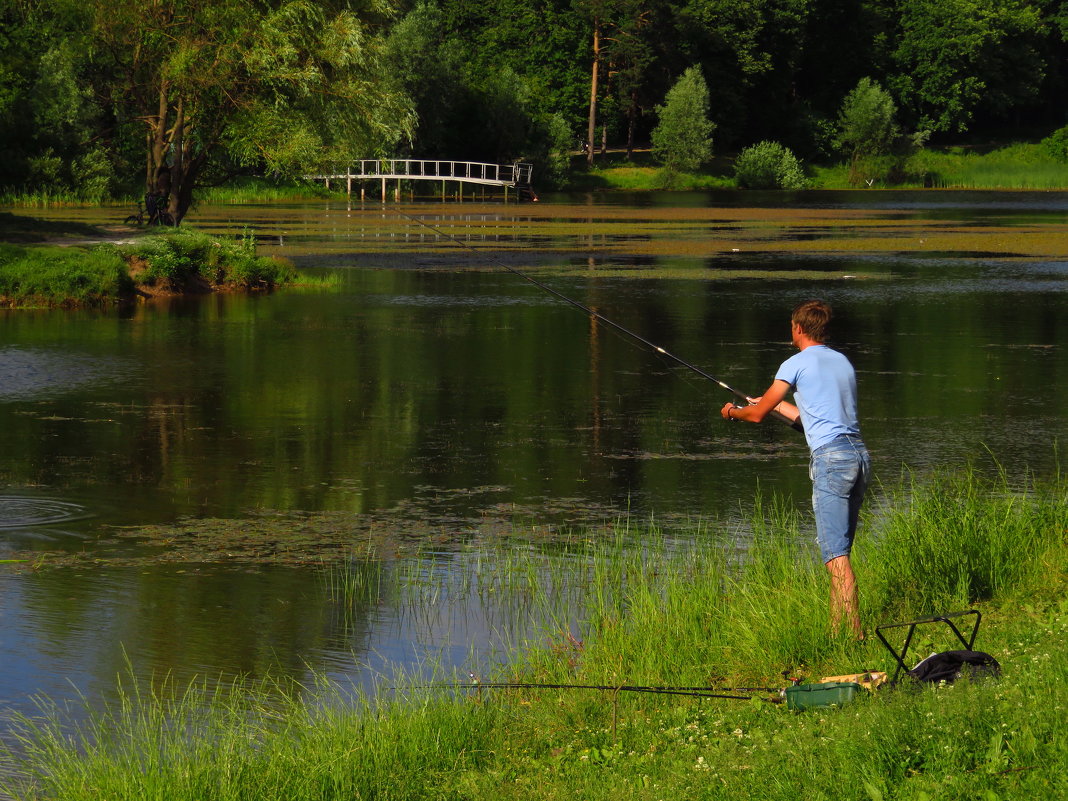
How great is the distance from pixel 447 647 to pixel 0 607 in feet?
8.87

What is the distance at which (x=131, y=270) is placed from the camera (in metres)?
27.2

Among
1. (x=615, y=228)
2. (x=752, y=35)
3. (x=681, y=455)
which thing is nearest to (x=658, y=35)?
(x=752, y=35)

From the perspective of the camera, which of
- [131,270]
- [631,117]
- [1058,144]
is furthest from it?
[1058,144]

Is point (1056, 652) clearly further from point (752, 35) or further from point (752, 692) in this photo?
point (752, 35)

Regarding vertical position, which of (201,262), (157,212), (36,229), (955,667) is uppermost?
(157,212)

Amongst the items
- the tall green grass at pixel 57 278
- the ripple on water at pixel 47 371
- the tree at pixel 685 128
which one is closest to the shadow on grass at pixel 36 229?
the tall green grass at pixel 57 278

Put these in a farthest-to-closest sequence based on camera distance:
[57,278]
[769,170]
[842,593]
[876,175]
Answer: [876,175] < [769,170] < [57,278] < [842,593]

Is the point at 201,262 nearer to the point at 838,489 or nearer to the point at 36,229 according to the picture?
the point at 36,229

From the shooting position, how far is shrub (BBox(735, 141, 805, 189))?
8306 cm

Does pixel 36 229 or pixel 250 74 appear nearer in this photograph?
pixel 36 229

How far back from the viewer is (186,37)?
32.9 m

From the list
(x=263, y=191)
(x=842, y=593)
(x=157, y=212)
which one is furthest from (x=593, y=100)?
(x=842, y=593)

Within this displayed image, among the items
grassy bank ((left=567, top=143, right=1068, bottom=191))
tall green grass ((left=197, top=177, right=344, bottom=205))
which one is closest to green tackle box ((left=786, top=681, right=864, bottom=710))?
tall green grass ((left=197, top=177, right=344, bottom=205))

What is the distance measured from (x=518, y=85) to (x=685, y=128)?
32.4ft
